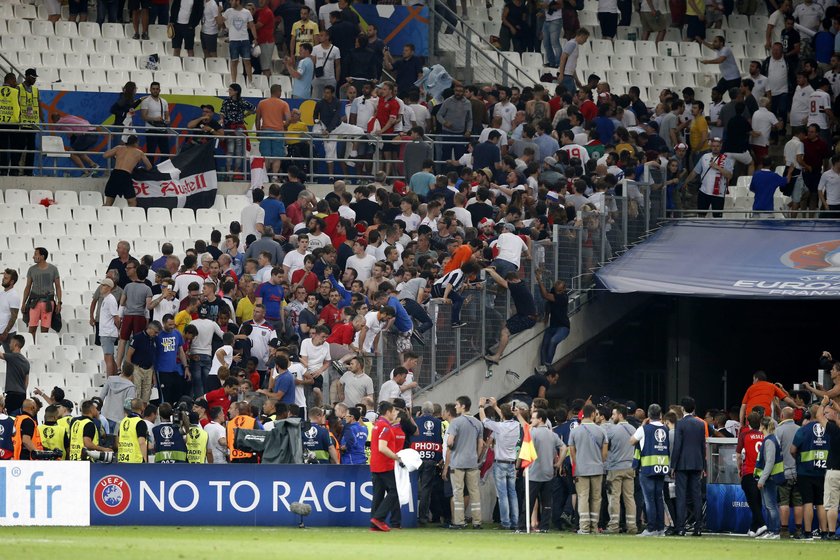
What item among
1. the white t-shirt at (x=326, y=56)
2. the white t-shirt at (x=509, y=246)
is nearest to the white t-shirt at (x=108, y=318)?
the white t-shirt at (x=509, y=246)

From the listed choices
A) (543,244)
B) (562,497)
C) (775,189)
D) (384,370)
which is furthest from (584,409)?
(775,189)

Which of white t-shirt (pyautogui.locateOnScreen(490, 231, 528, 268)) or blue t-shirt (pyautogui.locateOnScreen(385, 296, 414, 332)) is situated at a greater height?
white t-shirt (pyautogui.locateOnScreen(490, 231, 528, 268))

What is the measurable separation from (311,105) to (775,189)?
824 centimetres

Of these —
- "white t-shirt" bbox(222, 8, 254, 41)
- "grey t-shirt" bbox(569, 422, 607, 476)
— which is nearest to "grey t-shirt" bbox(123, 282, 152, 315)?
"grey t-shirt" bbox(569, 422, 607, 476)

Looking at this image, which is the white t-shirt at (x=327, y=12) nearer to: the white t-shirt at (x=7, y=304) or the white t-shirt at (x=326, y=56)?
the white t-shirt at (x=326, y=56)

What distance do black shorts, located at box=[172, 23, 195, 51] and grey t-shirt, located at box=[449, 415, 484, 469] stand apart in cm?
1395

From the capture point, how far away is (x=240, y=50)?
33500 mm

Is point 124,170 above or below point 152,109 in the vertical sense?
below

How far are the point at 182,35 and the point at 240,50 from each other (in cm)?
120

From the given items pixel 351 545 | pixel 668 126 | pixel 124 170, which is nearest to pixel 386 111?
pixel 124 170

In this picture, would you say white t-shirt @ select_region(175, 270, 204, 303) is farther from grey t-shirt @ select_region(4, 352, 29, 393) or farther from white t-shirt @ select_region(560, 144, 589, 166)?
white t-shirt @ select_region(560, 144, 589, 166)

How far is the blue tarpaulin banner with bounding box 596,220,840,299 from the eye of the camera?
26.6m

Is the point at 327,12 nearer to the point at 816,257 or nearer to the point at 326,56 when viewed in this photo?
the point at 326,56

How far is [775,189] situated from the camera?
2969cm
